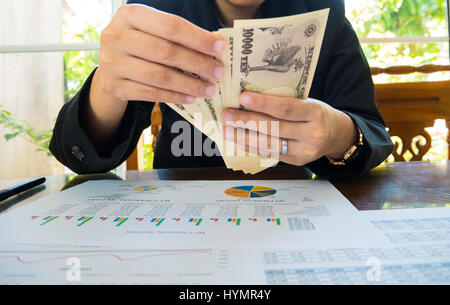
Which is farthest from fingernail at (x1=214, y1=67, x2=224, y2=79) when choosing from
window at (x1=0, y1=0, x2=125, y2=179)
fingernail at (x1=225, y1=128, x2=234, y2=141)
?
window at (x1=0, y1=0, x2=125, y2=179)

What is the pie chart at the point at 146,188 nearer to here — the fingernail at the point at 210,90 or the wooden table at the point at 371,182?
the wooden table at the point at 371,182

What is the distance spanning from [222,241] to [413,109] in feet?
3.36

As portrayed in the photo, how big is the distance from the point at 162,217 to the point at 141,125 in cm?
43

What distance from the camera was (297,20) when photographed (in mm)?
420

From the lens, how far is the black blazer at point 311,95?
25.7 inches

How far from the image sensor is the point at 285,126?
529 millimetres

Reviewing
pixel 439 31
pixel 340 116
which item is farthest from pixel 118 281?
pixel 439 31

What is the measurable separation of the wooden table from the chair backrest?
0.31m

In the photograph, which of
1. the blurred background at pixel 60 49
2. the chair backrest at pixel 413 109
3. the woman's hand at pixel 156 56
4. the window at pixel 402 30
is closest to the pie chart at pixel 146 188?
the woman's hand at pixel 156 56

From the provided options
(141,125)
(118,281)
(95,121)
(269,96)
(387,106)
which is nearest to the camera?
(118,281)

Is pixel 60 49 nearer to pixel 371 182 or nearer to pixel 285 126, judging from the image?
pixel 285 126

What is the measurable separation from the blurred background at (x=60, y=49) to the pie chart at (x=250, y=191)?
5.21ft

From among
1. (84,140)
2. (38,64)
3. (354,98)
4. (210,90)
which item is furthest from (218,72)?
(38,64)

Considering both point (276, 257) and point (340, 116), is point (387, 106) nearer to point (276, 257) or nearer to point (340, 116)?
point (340, 116)
